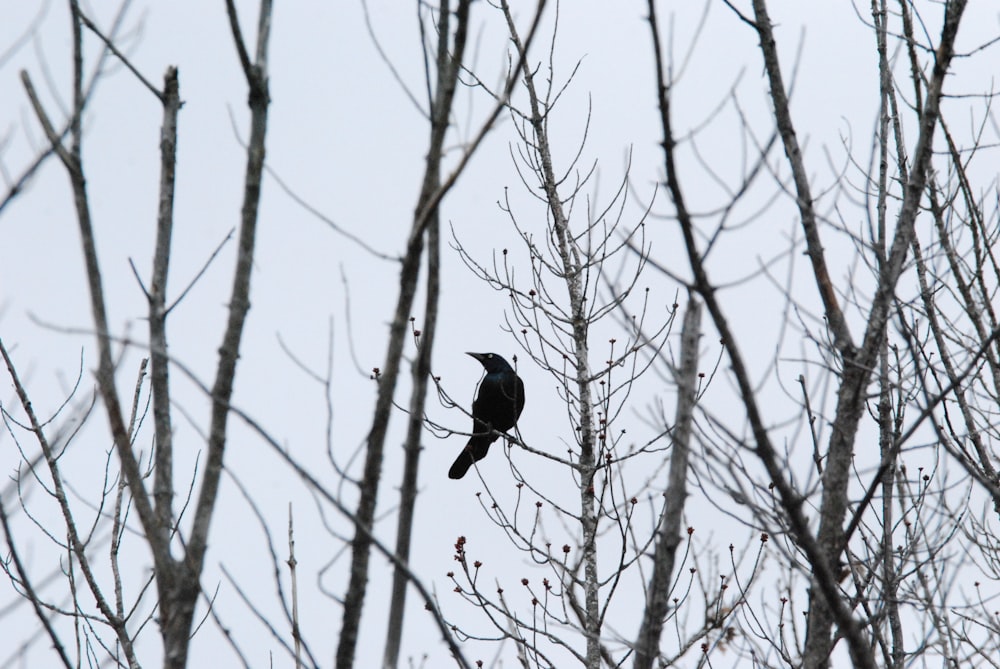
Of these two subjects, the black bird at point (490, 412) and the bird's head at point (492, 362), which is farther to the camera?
the bird's head at point (492, 362)

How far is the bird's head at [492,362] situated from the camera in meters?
8.73

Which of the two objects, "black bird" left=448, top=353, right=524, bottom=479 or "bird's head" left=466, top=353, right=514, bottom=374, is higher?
"bird's head" left=466, top=353, right=514, bottom=374

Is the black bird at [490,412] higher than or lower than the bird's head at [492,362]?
lower

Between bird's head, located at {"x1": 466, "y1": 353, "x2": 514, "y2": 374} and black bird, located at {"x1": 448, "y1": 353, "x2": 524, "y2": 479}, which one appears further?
bird's head, located at {"x1": 466, "y1": 353, "x2": 514, "y2": 374}

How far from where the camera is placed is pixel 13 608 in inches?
106

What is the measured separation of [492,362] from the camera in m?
8.84

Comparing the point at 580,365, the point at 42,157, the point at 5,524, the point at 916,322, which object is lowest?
the point at 5,524

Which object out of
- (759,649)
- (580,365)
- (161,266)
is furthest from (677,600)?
(161,266)

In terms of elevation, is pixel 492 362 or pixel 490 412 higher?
pixel 492 362

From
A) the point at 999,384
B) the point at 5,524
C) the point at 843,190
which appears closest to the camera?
the point at 5,524

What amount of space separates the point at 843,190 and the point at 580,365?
2.78m

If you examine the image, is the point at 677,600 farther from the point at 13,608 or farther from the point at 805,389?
the point at 13,608

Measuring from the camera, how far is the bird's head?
873 centimetres

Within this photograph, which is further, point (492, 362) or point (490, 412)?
point (492, 362)
